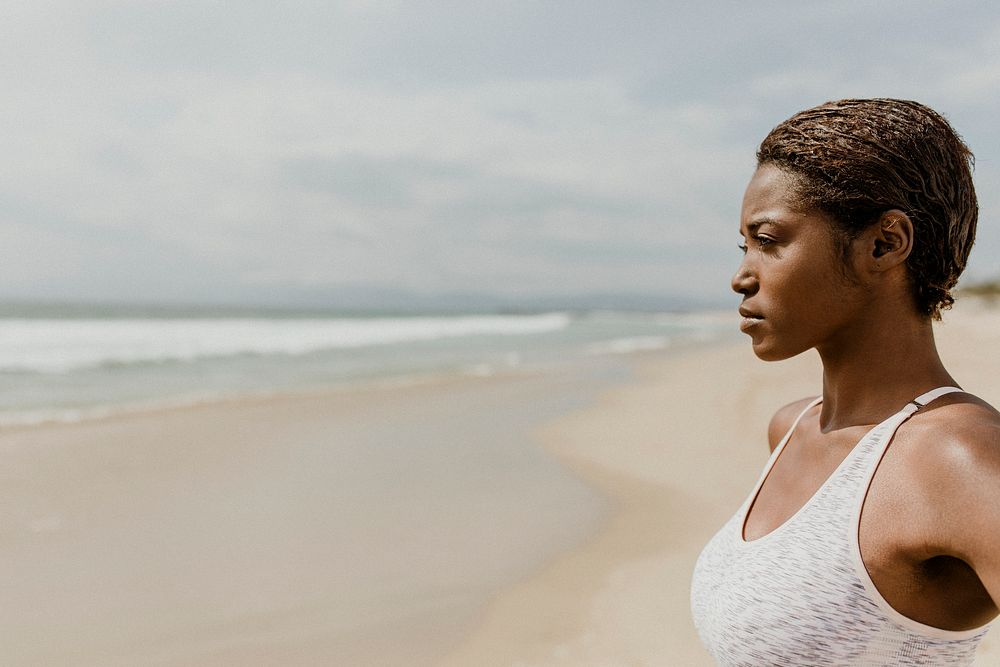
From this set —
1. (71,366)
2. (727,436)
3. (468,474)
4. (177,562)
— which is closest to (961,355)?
(727,436)

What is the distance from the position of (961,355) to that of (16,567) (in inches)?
618

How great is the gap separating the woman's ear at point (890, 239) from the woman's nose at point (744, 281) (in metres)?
0.20

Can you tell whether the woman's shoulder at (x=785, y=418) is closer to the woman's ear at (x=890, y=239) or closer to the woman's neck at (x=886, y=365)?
the woman's neck at (x=886, y=365)

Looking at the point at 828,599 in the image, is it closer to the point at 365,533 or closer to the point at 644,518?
the point at 365,533

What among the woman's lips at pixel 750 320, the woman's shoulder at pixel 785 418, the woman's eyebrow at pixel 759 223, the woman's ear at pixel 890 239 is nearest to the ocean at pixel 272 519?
the woman's shoulder at pixel 785 418

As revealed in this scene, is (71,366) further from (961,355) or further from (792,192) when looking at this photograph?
(961,355)

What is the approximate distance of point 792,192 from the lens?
126 centimetres

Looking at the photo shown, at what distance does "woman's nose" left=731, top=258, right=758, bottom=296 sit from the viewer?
1.32 meters

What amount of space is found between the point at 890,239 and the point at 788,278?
0.17 metres

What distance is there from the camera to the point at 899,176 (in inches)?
45.8

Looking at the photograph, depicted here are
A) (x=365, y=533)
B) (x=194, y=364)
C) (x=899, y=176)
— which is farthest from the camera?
(x=194, y=364)

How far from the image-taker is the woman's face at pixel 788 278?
1.23 meters

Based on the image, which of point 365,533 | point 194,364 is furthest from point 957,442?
point 194,364

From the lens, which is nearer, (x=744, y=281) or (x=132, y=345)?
(x=744, y=281)
